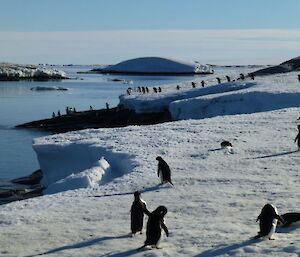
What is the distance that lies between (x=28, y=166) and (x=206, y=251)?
2587 cm

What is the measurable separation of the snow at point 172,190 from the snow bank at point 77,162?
45 mm

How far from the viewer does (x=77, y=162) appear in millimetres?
25125

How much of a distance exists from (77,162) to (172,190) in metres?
8.87

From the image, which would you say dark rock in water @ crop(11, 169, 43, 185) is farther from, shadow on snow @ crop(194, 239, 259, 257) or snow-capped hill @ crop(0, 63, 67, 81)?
snow-capped hill @ crop(0, 63, 67, 81)

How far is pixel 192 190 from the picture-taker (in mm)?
16875

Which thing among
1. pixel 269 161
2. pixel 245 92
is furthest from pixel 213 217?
pixel 245 92

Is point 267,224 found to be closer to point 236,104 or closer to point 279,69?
point 236,104

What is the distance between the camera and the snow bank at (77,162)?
66.2 ft

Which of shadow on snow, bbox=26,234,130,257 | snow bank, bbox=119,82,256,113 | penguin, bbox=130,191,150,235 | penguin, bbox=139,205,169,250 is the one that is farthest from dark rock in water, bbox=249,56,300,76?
penguin, bbox=139,205,169,250

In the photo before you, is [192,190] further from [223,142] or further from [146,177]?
[223,142]

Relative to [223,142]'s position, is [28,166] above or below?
below

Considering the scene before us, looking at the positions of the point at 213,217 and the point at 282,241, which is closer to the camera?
the point at 282,241

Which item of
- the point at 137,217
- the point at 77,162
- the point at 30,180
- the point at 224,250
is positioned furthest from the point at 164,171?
the point at 30,180

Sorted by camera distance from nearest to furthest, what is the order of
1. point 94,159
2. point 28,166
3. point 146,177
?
point 146,177, point 94,159, point 28,166
